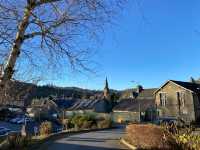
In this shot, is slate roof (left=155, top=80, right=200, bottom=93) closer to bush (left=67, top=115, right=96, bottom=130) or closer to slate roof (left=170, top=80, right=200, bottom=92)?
slate roof (left=170, top=80, right=200, bottom=92)

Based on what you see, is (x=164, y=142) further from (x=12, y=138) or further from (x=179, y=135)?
(x=12, y=138)

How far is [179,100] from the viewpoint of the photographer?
209 ft

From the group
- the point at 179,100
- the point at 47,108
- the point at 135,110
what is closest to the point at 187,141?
the point at 179,100

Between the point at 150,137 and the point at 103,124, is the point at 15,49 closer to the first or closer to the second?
the point at 150,137

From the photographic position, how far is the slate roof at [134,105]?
76500 millimetres

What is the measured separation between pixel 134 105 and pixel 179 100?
16.8m

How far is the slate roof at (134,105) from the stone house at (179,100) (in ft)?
26.9

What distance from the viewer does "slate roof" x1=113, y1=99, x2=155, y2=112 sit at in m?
76.5

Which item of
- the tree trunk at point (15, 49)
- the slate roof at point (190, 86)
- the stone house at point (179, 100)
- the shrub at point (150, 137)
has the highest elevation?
the slate roof at point (190, 86)

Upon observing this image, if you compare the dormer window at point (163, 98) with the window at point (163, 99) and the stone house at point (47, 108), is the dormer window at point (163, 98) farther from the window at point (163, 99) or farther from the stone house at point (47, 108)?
the stone house at point (47, 108)

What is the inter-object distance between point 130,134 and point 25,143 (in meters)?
6.73

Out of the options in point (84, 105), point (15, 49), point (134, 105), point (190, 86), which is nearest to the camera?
point (15, 49)

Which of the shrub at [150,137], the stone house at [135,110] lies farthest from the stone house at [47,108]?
the shrub at [150,137]

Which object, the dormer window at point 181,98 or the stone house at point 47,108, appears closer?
the dormer window at point 181,98
